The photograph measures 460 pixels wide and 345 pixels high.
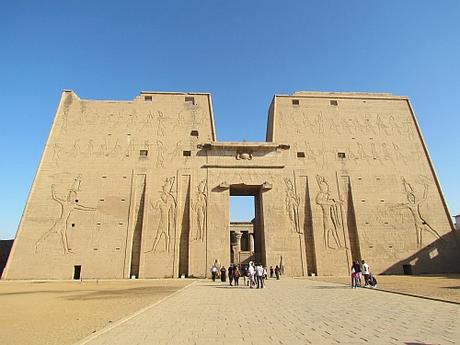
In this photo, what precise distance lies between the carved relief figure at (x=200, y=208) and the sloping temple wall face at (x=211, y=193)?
0.24 feet

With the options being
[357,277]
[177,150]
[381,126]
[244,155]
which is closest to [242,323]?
[357,277]

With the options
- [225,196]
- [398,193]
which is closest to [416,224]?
[398,193]

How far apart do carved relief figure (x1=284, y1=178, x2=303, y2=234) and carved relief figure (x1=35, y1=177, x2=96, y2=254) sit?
14105mm

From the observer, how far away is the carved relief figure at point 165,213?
819 inches

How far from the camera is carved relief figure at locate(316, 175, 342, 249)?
70.7 feet

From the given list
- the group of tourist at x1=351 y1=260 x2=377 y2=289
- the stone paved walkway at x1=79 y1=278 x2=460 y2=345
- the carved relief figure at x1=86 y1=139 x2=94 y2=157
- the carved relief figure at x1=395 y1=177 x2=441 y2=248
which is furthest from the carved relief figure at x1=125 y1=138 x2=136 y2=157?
the carved relief figure at x1=395 y1=177 x2=441 y2=248

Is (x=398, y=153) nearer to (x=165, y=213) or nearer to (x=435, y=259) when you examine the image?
(x=435, y=259)

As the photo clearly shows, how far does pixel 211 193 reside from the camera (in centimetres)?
2194

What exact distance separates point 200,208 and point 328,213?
31.1ft

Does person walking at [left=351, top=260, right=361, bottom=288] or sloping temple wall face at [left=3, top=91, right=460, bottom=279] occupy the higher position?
sloping temple wall face at [left=3, top=91, right=460, bottom=279]

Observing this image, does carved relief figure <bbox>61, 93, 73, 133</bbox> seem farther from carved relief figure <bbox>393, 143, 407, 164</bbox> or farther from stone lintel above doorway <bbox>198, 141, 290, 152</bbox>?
carved relief figure <bbox>393, 143, 407, 164</bbox>

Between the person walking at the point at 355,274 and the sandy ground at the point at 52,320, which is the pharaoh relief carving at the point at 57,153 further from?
the person walking at the point at 355,274

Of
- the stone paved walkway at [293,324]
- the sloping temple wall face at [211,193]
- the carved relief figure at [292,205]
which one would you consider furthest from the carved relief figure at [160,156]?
the stone paved walkway at [293,324]

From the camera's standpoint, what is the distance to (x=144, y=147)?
23375 millimetres
